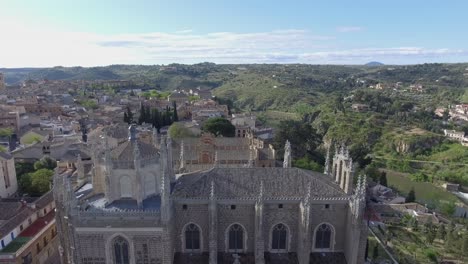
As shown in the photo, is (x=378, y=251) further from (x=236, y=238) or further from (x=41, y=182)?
(x=41, y=182)

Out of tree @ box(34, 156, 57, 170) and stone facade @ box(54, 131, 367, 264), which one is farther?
tree @ box(34, 156, 57, 170)

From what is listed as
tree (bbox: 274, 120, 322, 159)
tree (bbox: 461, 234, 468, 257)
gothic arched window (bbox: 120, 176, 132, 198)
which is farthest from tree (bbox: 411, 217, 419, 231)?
gothic arched window (bbox: 120, 176, 132, 198)

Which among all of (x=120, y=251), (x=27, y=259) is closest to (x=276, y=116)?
(x=27, y=259)

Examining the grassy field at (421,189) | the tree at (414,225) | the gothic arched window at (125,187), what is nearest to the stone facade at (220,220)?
the gothic arched window at (125,187)

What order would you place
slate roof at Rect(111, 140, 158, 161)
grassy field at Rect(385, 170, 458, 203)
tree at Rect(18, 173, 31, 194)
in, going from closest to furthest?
slate roof at Rect(111, 140, 158, 161) → tree at Rect(18, 173, 31, 194) → grassy field at Rect(385, 170, 458, 203)

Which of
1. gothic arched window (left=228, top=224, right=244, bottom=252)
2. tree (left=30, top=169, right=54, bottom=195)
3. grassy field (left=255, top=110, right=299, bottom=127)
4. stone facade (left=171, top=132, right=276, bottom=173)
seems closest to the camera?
gothic arched window (left=228, top=224, right=244, bottom=252)

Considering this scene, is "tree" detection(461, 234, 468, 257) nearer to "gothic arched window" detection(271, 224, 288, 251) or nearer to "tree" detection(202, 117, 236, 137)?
"gothic arched window" detection(271, 224, 288, 251)
